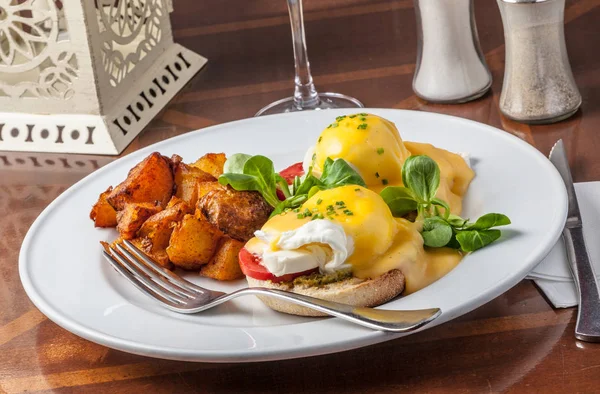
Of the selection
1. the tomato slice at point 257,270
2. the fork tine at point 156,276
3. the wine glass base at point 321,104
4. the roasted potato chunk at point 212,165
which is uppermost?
the tomato slice at point 257,270

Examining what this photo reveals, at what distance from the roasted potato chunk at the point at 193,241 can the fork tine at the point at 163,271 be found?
0.05 m

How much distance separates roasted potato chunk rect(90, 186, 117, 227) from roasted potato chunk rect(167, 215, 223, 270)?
8.5 inches

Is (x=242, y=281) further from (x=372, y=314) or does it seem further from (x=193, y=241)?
(x=372, y=314)

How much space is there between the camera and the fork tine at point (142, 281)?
133 centimetres

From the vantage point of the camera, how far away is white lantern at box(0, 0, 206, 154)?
6.82ft

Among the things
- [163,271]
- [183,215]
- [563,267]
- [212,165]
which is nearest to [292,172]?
[212,165]

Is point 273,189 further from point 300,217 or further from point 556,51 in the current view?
point 556,51

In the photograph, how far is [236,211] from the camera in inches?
57.1

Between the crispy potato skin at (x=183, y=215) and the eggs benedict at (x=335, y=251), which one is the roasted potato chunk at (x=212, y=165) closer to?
the crispy potato skin at (x=183, y=215)

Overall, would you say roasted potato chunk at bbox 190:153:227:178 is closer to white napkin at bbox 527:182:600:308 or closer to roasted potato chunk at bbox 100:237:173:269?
roasted potato chunk at bbox 100:237:173:269

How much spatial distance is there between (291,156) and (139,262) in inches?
20.2

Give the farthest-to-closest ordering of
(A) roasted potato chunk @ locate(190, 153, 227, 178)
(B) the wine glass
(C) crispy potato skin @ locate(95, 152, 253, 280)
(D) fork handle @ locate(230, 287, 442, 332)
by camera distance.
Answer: (B) the wine glass < (A) roasted potato chunk @ locate(190, 153, 227, 178) < (C) crispy potato skin @ locate(95, 152, 253, 280) < (D) fork handle @ locate(230, 287, 442, 332)

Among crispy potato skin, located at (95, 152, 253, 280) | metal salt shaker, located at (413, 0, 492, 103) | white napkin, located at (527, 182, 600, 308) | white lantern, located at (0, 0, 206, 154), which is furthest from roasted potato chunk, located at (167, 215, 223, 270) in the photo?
metal salt shaker, located at (413, 0, 492, 103)

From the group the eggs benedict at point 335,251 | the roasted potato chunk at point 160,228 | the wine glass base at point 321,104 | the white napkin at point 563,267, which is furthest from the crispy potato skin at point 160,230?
the wine glass base at point 321,104
